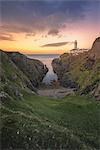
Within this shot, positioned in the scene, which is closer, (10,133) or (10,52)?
(10,133)

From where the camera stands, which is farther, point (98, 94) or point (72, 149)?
point (98, 94)

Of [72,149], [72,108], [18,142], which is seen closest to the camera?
[18,142]

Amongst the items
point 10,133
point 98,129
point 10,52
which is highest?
point 10,52

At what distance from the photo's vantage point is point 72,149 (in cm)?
3466

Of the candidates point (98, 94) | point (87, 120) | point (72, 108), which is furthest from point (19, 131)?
point (98, 94)

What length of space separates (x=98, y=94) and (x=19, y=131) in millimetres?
94926

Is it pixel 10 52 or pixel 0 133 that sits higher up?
pixel 10 52

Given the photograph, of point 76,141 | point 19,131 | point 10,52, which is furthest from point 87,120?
point 10,52

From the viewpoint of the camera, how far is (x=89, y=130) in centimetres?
5822

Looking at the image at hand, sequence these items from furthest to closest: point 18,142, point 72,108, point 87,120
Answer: point 72,108, point 87,120, point 18,142

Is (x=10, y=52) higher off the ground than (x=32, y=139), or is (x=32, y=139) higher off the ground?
(x=10, y=52)

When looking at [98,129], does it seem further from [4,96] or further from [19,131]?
[19,131]

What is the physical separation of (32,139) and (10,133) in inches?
88.7

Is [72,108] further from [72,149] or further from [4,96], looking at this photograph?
[72,149]
